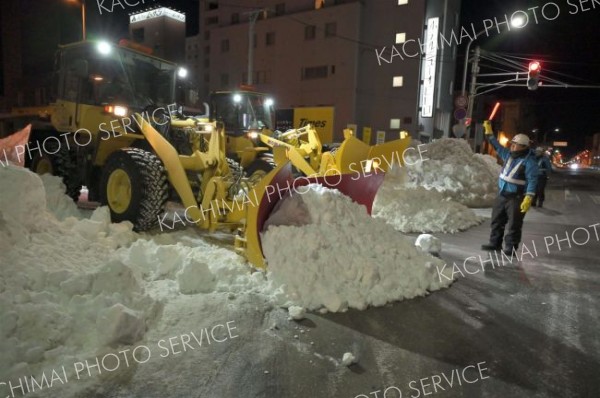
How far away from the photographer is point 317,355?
10.2ft

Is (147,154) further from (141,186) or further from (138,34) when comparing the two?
(138,34)

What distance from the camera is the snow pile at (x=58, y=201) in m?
5.93

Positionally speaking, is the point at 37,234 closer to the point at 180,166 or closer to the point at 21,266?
the point at 21,266

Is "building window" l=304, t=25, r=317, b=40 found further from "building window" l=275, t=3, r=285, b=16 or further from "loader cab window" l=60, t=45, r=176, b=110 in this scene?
"loader cab window" l=60, t=45, r=176, b=110

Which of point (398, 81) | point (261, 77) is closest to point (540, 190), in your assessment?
point (398, 81)

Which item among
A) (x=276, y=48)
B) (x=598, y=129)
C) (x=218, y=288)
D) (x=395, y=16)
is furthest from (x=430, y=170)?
(x=598, y=129)

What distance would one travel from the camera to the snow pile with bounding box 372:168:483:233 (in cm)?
791

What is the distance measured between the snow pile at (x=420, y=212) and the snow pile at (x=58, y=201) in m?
5.37

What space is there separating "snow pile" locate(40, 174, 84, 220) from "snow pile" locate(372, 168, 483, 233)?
17.6 feet

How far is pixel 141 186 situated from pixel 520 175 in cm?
533

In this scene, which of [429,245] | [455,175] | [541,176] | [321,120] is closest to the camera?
[429,245]

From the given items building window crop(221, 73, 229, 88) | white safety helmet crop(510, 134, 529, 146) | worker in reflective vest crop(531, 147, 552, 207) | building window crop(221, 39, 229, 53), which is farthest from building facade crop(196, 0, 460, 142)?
white safety helmet crop(510, 134, 529, 146)

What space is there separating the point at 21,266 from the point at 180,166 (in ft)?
8.05

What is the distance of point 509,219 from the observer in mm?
6234
